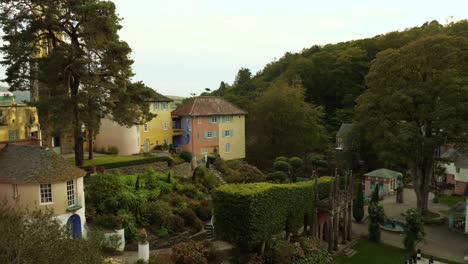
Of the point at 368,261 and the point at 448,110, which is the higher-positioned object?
the point at 448,110

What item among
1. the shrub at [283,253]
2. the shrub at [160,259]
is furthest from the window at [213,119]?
the shrub at [160,259]

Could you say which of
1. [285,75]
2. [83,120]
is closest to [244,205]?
[83,120]

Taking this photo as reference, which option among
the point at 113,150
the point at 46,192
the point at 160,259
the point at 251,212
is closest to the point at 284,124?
the point at 113,150

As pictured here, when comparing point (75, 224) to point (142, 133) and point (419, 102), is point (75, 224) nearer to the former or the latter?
point (142, 133)

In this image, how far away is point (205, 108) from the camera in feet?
148

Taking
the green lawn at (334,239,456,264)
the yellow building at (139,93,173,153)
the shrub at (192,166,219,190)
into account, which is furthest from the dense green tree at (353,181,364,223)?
the yellow building at (139,93,173,153)

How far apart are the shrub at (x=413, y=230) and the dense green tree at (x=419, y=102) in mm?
7127

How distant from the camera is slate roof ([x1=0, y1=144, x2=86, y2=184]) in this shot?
18797mm

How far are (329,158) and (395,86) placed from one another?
2034 cm

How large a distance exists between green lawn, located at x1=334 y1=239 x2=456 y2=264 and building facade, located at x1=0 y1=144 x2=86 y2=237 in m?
17.0

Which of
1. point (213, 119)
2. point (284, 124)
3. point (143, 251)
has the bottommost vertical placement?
point (143, 251)

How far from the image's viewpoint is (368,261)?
81.0ft

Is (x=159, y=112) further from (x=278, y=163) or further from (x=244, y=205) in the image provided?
(x=244, y=205)

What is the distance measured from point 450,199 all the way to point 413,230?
18.3m
